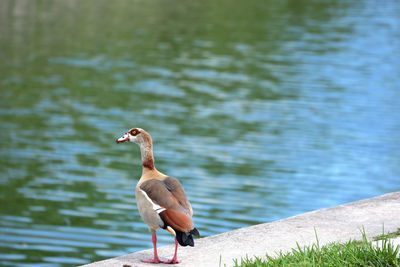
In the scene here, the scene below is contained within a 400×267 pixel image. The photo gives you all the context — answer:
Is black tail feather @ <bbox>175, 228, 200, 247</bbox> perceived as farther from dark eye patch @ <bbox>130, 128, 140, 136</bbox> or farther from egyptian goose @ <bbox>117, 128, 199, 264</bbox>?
dark eye patch @ <bbox>130, 128, 140, 136</bbox>

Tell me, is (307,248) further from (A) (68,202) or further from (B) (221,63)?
(B) (221,63)

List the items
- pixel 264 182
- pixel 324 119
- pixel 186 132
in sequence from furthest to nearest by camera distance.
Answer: pixel 324 119 → pixel 186 132 → pixel 264 182

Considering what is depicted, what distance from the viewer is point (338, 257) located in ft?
18.1

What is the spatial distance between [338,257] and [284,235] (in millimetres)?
1012

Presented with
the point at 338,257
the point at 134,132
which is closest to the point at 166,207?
the point at 134,132

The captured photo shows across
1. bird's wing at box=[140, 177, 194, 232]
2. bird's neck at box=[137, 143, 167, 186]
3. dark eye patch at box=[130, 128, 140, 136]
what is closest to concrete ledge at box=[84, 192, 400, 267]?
bird's wing at box=[140, 177, 194, 232]

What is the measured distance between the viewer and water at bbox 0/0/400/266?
466 inches

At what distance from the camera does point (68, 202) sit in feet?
40.6

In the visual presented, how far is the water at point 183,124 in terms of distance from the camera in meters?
11.8

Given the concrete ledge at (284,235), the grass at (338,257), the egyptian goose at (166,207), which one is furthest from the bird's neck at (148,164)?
the grass at (338,257)

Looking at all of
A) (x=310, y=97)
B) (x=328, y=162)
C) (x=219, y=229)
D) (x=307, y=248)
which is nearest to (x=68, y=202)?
(x=219, y=229)

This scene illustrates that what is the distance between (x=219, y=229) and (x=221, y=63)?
657 inches

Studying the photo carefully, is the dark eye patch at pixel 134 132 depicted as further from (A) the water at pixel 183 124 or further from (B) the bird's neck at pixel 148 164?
(A) the water at pixel 183 124

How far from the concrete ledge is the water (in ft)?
12.3
